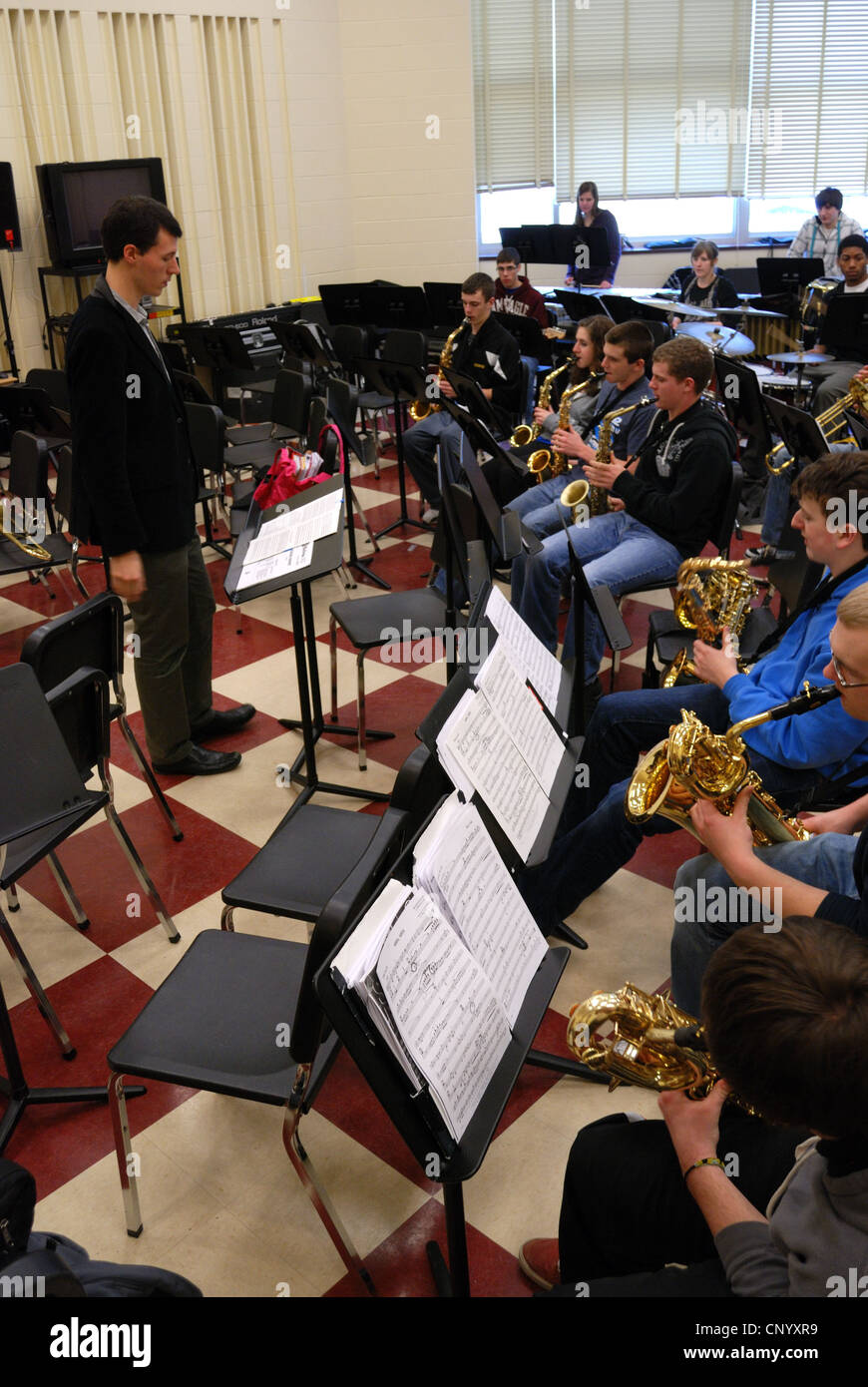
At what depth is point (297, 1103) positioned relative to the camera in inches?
73.7

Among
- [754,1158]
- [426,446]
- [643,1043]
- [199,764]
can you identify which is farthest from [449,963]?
[426,446]

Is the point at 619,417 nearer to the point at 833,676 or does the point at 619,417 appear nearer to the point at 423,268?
the point at 833,676

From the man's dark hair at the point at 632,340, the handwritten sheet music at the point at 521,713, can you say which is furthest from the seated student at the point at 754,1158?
the man's dark hair at the point at 632,340

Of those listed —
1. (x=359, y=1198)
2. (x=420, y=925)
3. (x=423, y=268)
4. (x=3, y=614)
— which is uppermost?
(x=423, y=268)

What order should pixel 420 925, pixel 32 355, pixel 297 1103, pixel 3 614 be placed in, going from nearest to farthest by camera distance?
1. pixel 420 925
2. pixel 297 1103
3. pixel 3 614
4. pixel 32 355

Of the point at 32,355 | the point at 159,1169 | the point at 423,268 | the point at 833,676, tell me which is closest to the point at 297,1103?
the point at 159,1169

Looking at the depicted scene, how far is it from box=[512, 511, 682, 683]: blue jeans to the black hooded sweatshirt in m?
0.10

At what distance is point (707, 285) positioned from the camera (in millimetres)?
8367

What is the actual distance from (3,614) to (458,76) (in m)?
6.51

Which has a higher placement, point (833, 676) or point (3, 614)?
point (833, 676)

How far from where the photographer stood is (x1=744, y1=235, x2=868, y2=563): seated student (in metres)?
5.03

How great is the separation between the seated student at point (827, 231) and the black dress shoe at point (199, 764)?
22.8ft

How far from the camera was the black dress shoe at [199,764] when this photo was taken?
3.71 metres

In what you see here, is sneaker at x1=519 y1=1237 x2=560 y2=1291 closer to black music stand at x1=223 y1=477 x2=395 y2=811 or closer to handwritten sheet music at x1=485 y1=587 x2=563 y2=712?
handwritten sheet music at x1=485 y1=587 x2=563 y2=712
